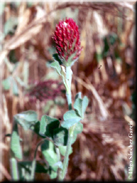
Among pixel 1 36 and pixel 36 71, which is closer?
pixel 1 36

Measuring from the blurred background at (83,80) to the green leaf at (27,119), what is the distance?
15 centimetres

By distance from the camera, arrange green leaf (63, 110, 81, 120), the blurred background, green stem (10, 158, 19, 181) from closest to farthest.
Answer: green leaf (63, 110, 81, 120), green stem (10, 158, 19, 181), the blurred background

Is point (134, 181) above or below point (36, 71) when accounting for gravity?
below

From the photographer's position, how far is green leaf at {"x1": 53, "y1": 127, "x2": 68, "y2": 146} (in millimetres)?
373

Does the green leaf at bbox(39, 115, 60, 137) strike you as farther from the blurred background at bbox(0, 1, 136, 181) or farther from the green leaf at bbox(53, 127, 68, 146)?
the blurred background at bbox(0, 1, 136, 181)

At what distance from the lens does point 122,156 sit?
2.35ft

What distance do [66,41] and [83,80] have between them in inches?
26.2

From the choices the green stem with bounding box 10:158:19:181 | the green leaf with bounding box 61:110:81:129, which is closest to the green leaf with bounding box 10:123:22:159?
the green stem with bounding box 10:158:19:181

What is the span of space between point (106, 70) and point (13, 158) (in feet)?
2.51

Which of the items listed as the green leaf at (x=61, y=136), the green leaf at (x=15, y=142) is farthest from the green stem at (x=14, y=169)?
the green leaf at (x=61, y=136)

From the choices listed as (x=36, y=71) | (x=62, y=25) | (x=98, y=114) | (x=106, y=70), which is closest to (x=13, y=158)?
(x=62, y=25)

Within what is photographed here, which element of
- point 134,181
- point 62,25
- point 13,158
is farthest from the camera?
point 134,181

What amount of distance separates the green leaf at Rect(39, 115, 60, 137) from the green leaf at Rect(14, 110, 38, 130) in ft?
0.09

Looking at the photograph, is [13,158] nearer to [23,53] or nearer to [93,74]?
[23,53]
